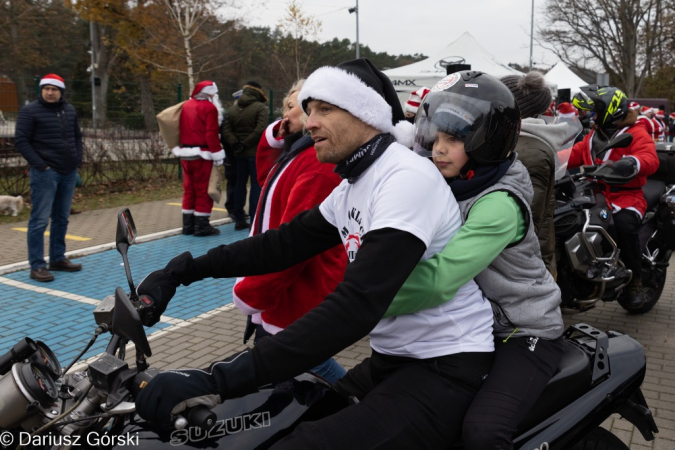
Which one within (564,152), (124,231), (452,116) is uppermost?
(452,116)

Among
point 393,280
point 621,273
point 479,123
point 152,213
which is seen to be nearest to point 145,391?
point 393,280

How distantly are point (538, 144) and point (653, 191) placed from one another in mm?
2806

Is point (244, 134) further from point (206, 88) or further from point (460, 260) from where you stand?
point (460, 260)

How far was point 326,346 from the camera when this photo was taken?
1.74 metres

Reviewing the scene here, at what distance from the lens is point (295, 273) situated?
2.94m

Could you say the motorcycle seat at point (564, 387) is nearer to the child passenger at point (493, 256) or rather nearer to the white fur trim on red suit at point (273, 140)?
the child passenger at point (493, 256)

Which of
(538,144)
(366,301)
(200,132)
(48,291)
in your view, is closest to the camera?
(366,301)

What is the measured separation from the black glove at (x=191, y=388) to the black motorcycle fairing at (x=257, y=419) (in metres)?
0.17

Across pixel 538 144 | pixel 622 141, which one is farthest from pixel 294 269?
pixel 622 141

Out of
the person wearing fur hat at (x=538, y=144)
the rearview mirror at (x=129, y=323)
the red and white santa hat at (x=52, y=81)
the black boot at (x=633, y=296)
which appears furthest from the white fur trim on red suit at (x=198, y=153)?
the rearview mirror at (x=129, y=323)

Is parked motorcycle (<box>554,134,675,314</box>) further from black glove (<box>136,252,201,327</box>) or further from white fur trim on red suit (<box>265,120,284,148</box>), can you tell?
black glove (<box>136,252,201,327</box>)

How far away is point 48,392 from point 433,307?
1128 millimetres

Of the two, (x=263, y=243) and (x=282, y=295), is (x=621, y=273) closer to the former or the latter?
(x=282, y=295)

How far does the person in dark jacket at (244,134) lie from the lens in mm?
9688
